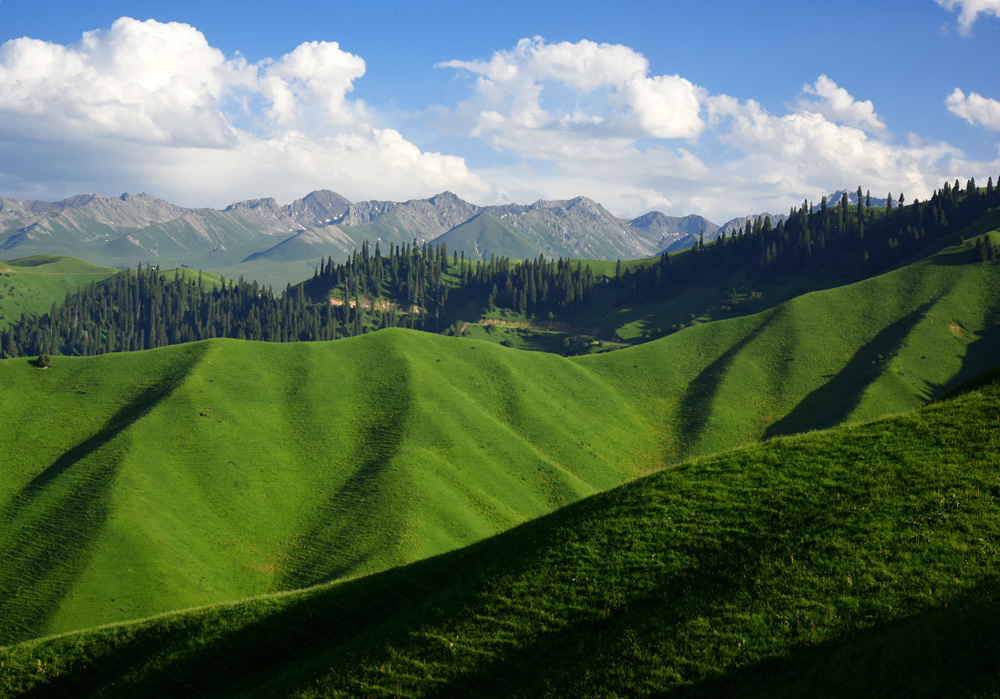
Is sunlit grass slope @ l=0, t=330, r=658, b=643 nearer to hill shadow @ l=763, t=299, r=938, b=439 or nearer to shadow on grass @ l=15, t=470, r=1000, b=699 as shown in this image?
hill shadow @ l=763, t=299, r=938, b=439

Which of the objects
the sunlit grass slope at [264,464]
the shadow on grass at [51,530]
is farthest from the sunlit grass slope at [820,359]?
the shadow on grass at [51,530]

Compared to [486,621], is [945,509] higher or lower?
higher

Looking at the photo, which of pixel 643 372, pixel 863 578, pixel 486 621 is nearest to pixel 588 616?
pixel 486 621

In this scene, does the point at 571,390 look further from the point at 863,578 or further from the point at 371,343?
the point at 863,578

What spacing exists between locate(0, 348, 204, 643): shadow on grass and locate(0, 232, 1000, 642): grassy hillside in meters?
0.25

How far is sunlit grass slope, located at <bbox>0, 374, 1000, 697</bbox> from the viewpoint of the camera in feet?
74.4

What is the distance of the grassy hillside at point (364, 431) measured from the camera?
80.6m

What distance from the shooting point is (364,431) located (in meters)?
117

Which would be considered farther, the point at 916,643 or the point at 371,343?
the point at 371,343

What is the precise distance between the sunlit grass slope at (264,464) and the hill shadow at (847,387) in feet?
105

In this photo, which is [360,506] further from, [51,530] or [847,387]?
[847,387]

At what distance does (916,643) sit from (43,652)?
40.7m

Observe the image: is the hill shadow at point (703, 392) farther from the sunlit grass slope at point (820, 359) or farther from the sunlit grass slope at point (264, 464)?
the sunlit grass slope at point (264, 464)

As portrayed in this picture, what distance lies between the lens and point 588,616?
2734cm
